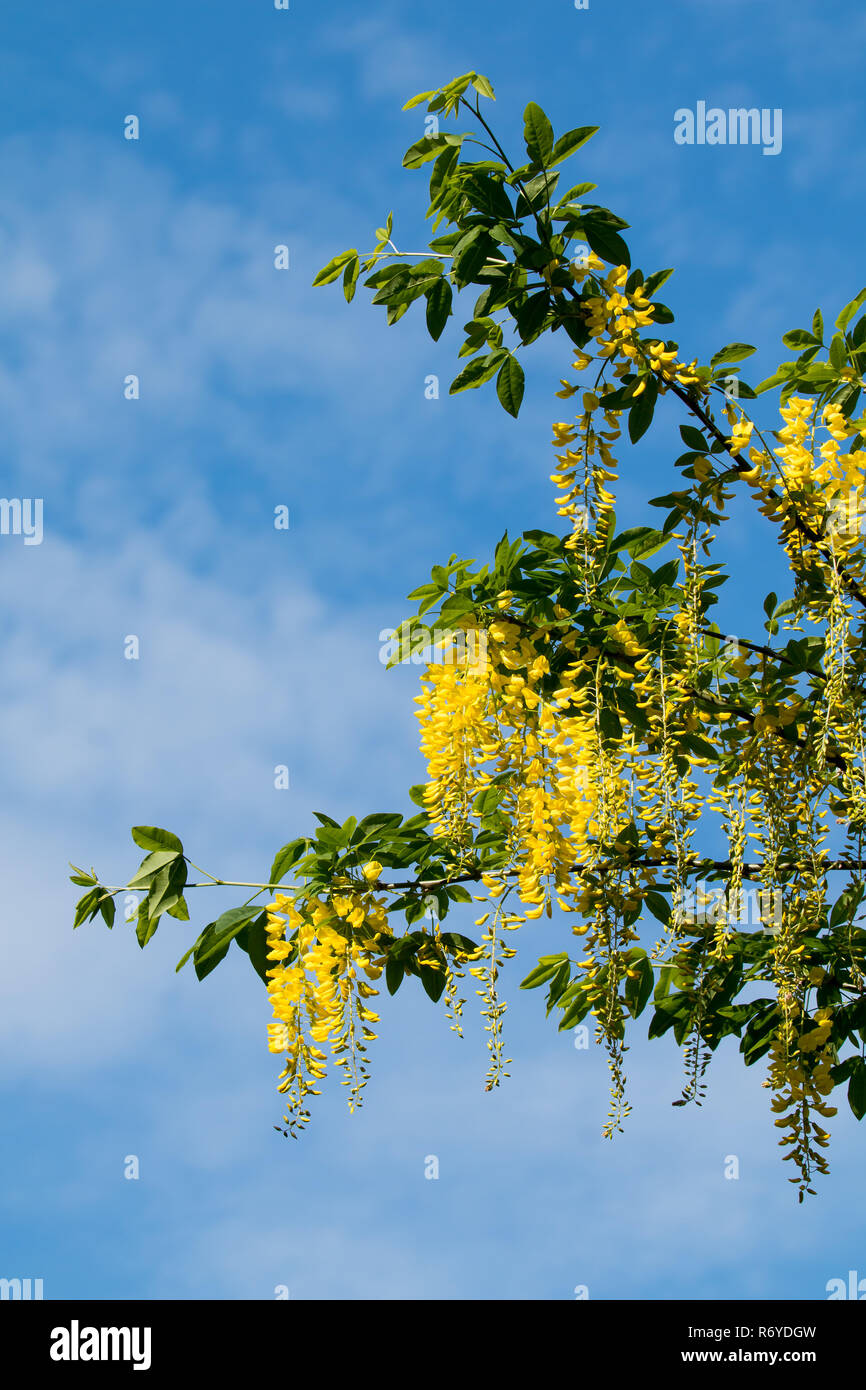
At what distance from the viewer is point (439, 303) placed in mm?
3840

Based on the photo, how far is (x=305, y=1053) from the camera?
366 cm

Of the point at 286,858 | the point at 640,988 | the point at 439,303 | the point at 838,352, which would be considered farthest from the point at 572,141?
the point at 640,988

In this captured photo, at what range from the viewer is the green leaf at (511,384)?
3828 mm

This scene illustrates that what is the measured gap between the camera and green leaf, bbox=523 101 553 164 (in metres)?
3.55

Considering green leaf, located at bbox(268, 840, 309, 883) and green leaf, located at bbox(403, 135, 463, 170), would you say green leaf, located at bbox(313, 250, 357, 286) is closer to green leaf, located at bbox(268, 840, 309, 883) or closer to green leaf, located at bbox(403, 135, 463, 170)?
green leaf, located at bbox(403, 135, 463, 170)

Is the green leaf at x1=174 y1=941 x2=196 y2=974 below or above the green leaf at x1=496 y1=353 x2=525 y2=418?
above

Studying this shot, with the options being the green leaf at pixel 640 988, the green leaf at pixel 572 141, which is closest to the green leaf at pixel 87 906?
the green leaf at pixel 640 988

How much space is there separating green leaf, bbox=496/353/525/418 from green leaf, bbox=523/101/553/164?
60 cm

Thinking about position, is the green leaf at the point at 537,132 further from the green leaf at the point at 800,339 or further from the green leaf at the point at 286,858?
the green leaf at the point at 286,858

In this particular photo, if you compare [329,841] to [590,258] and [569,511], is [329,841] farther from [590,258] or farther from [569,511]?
[590,258]

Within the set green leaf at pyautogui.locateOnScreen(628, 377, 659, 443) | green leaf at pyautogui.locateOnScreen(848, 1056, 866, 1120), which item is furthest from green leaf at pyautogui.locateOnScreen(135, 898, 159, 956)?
green leaf at pyautogui.locateOnScreen(848, 1056, 866, 1120)

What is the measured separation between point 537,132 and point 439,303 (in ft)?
1.89

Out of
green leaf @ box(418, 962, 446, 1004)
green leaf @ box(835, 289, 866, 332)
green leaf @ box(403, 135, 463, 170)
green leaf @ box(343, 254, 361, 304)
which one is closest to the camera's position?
green leaf @ box(403, 135, 463, 170)

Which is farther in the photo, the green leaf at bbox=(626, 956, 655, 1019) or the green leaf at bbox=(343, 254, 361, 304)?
the green leaf at bbox=(626, 956, 655, 1019)
